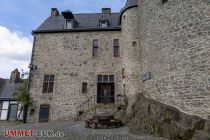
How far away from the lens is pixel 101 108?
12352mm

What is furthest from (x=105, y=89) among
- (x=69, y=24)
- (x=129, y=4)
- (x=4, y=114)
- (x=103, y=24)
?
(x=4, y=114)

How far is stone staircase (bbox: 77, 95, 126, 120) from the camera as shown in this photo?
12188 millimetres

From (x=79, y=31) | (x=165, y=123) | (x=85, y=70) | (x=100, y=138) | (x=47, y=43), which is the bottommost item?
(x=100, y=138)

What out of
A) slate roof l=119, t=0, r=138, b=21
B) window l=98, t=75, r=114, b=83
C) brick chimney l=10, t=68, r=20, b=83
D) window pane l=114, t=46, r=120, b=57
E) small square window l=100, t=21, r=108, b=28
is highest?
slate roof l=119, t=0, r=138, b=21

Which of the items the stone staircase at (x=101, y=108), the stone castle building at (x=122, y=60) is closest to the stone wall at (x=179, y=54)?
the stone castle building at (x=122, y=60)

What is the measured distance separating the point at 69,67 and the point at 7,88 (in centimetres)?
996

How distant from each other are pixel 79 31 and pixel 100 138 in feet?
31.7

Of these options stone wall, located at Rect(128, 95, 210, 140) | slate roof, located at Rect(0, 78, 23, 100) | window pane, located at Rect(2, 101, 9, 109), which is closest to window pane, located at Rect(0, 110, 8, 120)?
window pane, located at Rect(2, 101, 9, 109)

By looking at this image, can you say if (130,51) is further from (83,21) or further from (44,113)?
(44,113)

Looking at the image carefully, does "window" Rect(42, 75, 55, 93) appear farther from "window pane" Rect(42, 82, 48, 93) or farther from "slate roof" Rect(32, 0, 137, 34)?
"slate roof" Rect(32, 0, 137, 34)

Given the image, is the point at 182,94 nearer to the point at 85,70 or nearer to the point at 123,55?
the point at 123,55

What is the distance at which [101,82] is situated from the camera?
14406 millimetres

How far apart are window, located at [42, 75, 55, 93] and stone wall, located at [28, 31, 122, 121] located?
29 cm

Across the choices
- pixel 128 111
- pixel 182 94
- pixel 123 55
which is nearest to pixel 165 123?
pixel 182 94
